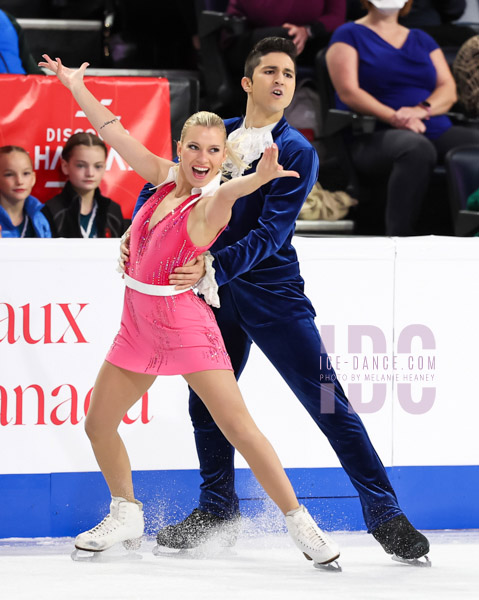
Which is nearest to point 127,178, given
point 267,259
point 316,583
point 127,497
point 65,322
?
point 65,322

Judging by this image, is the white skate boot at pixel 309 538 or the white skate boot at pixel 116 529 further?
the white skate boot at pixel 116 529

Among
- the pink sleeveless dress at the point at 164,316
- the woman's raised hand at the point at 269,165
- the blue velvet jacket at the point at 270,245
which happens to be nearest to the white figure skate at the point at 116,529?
the pink sleeveless dress at the point at 164,316

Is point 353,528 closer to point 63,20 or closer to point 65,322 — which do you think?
point 65,322

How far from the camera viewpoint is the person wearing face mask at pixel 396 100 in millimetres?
5035

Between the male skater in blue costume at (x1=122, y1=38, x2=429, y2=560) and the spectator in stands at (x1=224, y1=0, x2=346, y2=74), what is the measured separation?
2.17m

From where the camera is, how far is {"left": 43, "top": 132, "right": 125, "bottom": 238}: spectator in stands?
14.1 feet

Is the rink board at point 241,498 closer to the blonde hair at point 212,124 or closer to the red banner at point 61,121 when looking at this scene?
the blonde hair at point 212,124

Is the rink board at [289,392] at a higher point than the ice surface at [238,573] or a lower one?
higher

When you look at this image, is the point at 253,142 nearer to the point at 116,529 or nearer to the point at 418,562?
the point at 116,529

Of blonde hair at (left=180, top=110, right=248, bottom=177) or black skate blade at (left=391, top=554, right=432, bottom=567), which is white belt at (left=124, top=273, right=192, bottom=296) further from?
black skate blade at (left=391, top=554, right=432, bottom=567)

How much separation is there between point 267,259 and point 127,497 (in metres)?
0.90

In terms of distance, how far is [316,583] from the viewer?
3.13m

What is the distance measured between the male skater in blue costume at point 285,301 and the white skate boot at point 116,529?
0.59m

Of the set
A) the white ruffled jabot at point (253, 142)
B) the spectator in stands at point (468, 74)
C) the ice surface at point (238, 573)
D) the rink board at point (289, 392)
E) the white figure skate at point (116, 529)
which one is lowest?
the ice surface at point (238, 573)
